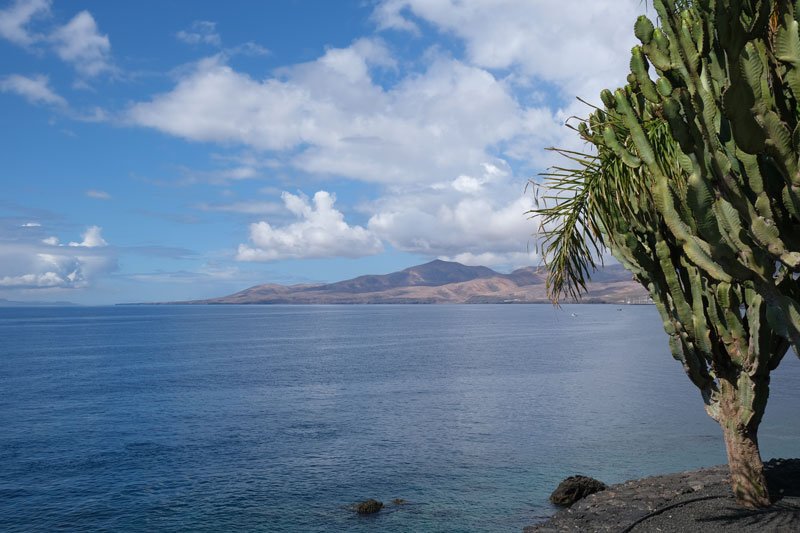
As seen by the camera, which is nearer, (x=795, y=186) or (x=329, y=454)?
(x=795, y=186)

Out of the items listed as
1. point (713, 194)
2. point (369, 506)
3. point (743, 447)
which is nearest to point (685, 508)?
point (743, 447)

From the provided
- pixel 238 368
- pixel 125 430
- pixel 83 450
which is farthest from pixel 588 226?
pixel 238 368

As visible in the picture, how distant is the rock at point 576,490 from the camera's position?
89.3 feet

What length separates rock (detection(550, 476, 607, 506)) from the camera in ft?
89.3

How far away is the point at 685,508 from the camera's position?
1670 centimetres

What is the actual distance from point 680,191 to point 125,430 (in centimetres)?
4449

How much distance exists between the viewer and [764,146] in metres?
7.86

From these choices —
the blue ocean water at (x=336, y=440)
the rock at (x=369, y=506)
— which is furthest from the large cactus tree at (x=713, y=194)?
the rock at (x=369, y=506)

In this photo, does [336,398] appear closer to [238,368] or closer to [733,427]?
[238,368]

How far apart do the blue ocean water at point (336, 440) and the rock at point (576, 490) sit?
71cm

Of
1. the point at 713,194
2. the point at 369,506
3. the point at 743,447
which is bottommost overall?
the point at 369,506

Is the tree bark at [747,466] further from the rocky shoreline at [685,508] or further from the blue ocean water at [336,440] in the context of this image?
the blue ocean water at [336,440]

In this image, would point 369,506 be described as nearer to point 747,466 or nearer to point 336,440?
point 336,440

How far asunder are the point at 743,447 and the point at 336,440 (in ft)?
98.7
